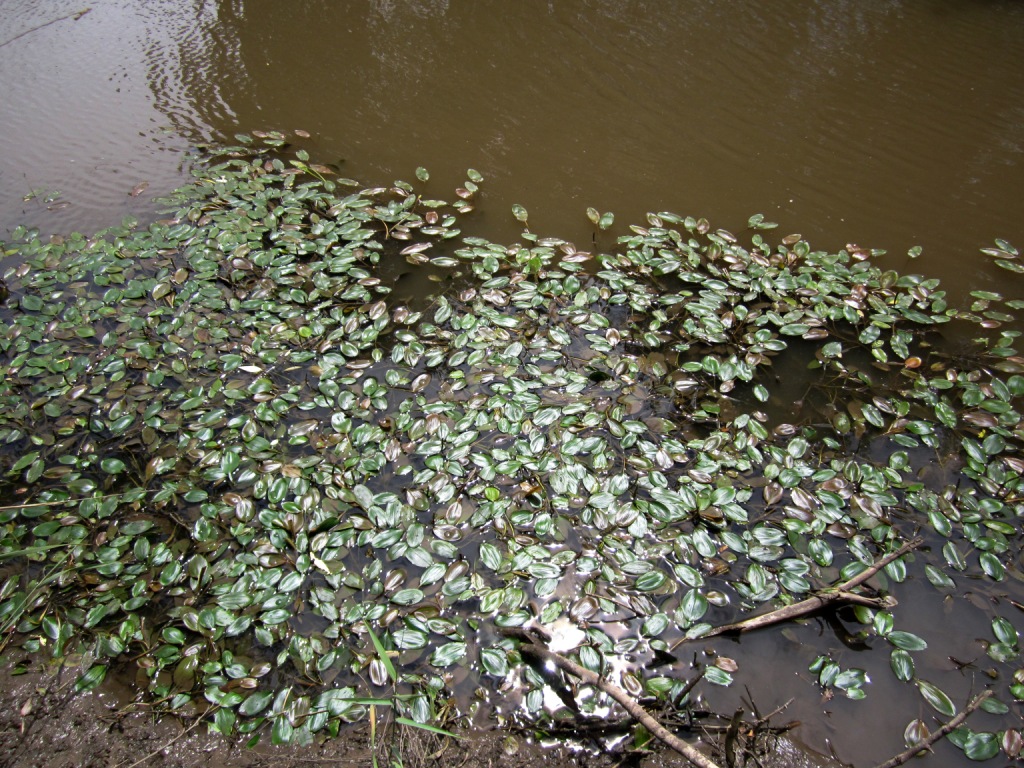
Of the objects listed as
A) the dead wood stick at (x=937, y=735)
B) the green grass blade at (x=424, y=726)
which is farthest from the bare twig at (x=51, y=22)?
the dead wood stick at (x=937, y=735)

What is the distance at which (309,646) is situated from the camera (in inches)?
81.7

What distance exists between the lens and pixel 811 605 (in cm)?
213

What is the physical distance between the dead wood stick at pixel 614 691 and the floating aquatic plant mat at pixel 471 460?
0.12ft

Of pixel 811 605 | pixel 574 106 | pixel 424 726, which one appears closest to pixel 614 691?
pixel 424 726

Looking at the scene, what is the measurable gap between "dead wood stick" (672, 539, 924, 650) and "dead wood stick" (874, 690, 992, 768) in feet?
1.13

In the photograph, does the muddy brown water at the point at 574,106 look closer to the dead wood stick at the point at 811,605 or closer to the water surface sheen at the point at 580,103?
the water surface sheen at the point at 580,103

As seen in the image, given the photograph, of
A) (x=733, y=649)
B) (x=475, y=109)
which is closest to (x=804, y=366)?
(x=733, y=649)

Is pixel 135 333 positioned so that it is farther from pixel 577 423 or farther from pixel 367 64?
pixel 367 64

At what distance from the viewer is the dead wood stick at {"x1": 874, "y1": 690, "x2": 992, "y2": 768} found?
6.01 feet

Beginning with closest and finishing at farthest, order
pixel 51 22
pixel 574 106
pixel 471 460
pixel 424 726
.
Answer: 1. pixel 424 726
2. pixel 471 460
3. pixel 574 106
4. pixel 51 22

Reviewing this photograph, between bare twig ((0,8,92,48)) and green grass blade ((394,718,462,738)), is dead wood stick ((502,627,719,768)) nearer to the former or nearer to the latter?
green grass blade ((394,718,462,738))

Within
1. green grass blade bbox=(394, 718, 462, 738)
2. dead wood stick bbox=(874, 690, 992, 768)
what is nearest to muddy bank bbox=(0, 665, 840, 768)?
green grass blade bbox=(394, 718, 462, 738)

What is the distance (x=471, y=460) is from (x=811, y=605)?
4.36 ft

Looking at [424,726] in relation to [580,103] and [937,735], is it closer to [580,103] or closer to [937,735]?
[937,735]
